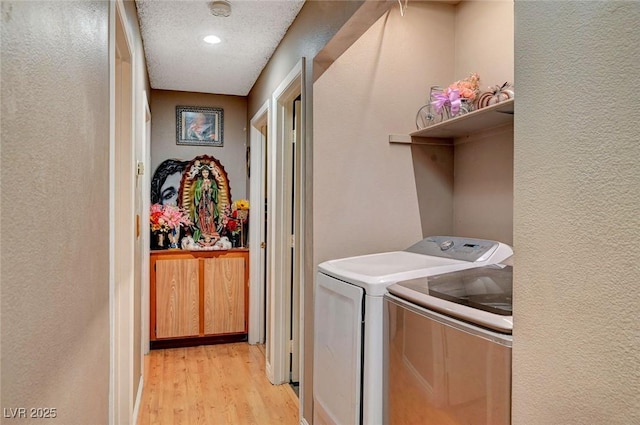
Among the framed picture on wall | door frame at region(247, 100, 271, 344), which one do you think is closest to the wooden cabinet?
door frame at region(247, 100, 271, 344)

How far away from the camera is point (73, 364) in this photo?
99 centimetres

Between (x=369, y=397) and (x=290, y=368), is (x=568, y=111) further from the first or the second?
(x=290, y=368)

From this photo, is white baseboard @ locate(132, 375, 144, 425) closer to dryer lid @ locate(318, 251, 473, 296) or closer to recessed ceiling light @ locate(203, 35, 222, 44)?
dryer lid @ locate(318, 251, 473, 296)

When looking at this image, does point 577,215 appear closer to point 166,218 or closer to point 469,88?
point 469,88

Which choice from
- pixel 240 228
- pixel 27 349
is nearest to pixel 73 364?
pixel 27 349

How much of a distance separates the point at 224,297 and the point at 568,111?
142 inches

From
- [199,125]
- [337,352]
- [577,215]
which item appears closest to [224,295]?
[199,125]

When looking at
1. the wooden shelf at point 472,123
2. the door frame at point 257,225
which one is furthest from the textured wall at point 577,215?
the door frame at point 257,225

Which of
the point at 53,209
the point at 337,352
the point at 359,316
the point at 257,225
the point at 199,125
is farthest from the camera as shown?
the point at 199,125

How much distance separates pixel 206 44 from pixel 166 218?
1.73 meters

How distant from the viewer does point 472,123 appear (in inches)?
83.5

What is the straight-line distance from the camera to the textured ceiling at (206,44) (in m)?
2.43

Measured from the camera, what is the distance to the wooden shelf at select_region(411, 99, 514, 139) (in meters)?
1.82

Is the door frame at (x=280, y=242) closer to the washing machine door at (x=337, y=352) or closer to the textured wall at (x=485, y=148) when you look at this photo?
the washing machine door at (x=337, y=352)
